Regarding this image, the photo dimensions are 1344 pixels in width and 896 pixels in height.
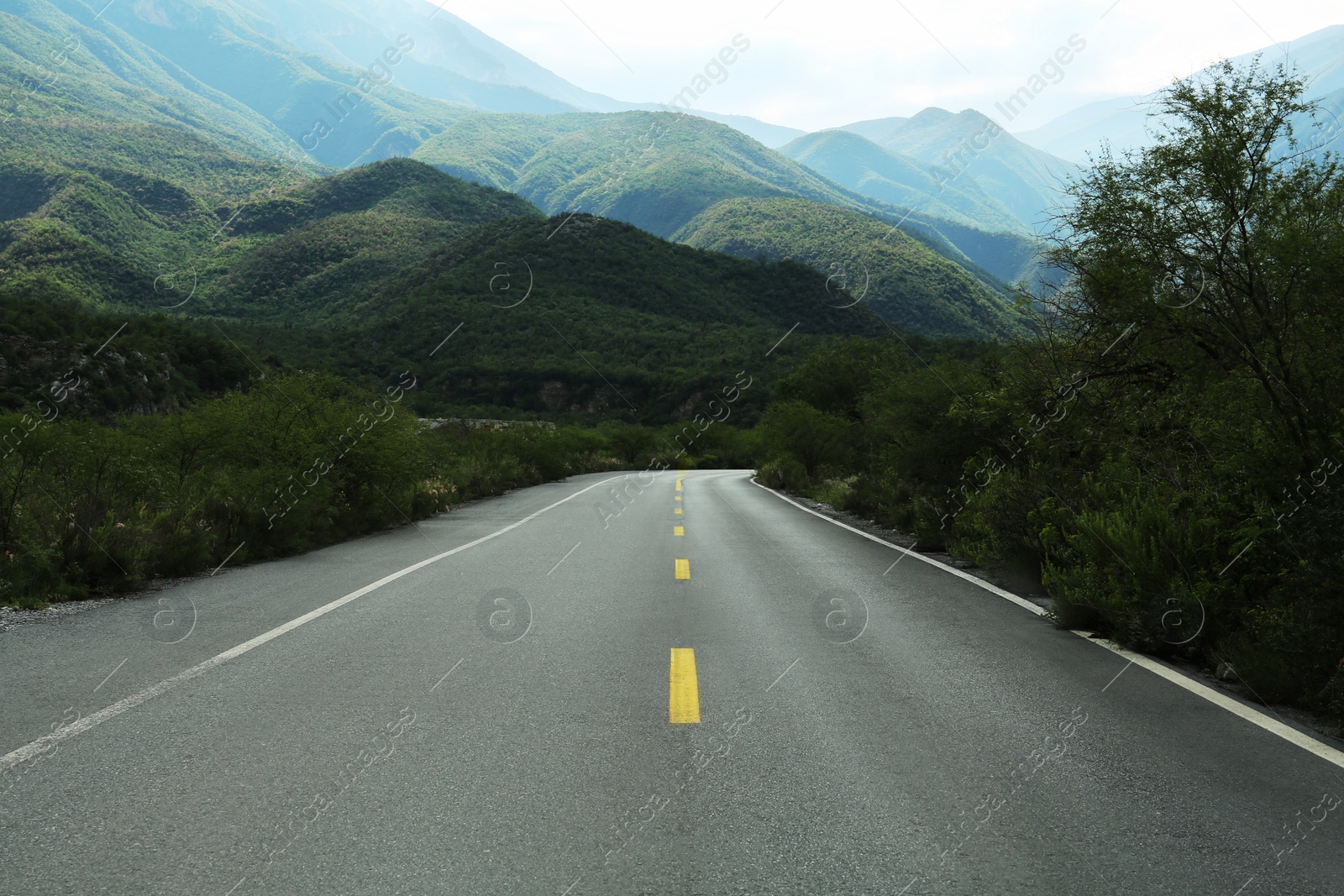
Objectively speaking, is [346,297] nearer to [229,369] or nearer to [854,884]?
[229,369]

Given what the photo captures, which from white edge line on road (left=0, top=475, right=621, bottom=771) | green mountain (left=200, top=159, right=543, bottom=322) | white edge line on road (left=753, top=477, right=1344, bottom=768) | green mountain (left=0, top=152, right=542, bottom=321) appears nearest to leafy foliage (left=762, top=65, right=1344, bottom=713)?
white edge line on road (left=753, top=477, right=1344, bottom=768)

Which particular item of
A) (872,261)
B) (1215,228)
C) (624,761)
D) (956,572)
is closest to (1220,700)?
(624,761)

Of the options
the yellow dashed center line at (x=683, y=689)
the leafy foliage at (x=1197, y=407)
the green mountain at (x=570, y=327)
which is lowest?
the yellow dashed center line at (x=683, y=689)

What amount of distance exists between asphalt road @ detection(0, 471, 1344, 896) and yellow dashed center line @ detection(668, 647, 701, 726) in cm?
4

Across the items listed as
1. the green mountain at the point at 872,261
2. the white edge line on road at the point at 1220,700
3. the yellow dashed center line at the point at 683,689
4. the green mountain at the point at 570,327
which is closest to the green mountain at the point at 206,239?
the green mountain at the point at 570,327

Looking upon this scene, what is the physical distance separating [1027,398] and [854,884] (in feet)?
31.6

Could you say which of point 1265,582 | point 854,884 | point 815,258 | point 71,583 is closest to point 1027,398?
point 1265,582

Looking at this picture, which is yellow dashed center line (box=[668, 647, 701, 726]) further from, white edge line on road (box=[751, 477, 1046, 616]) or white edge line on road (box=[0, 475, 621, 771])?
white edge line on road (box=[751, 477, 1046, 616])

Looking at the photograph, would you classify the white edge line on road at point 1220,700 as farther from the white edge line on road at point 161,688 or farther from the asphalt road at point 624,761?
the white edge line on road at point 161,688

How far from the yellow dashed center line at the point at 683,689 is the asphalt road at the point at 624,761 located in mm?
39

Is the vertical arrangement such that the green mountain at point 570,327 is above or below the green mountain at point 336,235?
below

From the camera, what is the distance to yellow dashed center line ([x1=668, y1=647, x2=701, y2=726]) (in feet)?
17.3

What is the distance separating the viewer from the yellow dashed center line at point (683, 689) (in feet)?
17.3

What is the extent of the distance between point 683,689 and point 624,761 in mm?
1444
